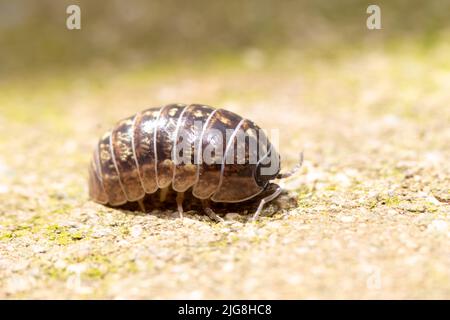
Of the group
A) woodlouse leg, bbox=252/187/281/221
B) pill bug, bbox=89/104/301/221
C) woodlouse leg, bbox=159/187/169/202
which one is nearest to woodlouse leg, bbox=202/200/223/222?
pill bug, bbox=89/104/301/221

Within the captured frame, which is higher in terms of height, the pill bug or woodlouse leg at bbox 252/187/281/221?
the pill bug

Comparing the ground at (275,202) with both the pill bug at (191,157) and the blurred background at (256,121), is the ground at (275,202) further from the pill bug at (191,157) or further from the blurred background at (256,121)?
the pill bug at (191,157)

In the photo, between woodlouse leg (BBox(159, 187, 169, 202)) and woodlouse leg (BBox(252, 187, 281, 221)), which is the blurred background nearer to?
woodlouse leg (BBox(252, 187, 281, 221))

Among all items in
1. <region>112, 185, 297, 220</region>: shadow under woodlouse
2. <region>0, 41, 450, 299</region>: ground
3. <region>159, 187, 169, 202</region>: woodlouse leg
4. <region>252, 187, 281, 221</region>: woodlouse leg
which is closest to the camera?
<region>0, 41, 450, 299</region>: ground

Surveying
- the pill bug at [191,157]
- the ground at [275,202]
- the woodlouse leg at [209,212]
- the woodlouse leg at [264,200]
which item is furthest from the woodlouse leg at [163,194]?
the woodlouse leg at [264,200]

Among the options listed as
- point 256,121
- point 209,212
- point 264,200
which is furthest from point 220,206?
point 256,121

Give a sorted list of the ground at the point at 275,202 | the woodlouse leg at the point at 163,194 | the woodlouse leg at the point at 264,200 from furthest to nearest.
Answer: the woodlouse leg at the point at 163,194 → the woodlouse leg at the point at 264,200 → the ground at the point at 275,202
